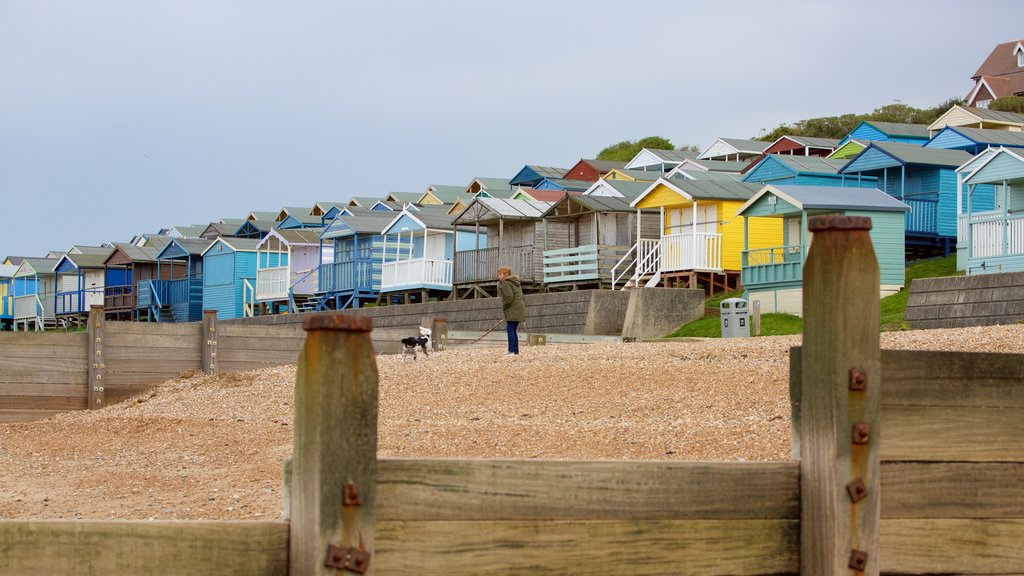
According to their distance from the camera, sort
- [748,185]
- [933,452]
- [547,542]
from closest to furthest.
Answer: [547,542]
[933,452]
[748,185]

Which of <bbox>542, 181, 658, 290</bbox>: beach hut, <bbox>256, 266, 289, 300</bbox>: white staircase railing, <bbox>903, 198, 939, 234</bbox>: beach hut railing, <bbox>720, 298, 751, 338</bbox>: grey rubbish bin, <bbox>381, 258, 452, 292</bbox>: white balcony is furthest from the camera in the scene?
<bbox>256, 266, 289, 300</bbox>: white staircase railing

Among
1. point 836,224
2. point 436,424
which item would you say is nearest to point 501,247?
point 436,424

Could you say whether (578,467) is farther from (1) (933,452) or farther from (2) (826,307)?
(1) (933,452)

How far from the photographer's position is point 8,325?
82.2m

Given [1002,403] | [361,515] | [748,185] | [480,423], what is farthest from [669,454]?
[748,185]

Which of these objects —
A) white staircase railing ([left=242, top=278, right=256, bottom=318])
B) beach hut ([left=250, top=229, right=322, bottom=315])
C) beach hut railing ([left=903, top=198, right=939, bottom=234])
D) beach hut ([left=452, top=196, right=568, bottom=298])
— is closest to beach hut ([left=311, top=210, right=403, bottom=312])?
beach hut ([left=250, top=229, right=322, bottom=315])

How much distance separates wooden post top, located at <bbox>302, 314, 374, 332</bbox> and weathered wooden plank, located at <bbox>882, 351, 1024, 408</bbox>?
5.75 feet

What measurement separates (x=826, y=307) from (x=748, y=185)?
35.8 meters

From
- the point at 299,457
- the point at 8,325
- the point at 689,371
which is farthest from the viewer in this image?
the point at 8,325

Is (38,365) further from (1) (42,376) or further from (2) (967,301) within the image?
(2) (967,301)

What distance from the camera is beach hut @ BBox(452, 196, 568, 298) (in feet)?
136

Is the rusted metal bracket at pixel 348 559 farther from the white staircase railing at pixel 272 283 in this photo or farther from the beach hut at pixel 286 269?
the white staircase railing at pixel 272 283

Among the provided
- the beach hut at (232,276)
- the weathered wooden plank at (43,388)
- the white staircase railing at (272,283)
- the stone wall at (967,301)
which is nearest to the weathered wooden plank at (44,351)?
the weathered wooden plank at (43,388)

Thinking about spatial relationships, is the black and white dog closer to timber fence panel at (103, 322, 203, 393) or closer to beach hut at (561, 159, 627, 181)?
timber fence panel at (103, 322, 203, 393)
